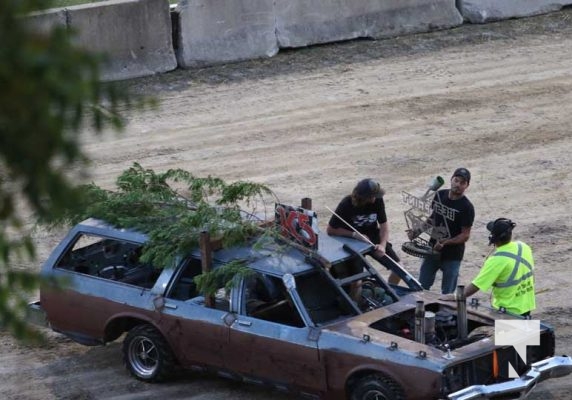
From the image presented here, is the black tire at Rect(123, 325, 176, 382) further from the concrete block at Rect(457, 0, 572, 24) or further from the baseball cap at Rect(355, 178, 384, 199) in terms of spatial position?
the concrete block at Rect(457, 0, 572, 24)

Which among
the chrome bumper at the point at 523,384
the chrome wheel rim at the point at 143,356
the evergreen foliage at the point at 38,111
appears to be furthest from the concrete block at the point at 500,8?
the evergreen foliage at the point at 38,111

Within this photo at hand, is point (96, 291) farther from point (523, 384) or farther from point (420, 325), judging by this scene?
point (523, 384)

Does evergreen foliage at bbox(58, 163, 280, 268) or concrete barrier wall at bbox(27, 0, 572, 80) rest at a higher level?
concrete barrier wall at bbox(27, 0, 572, 80)

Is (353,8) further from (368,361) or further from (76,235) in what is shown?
(368,361)

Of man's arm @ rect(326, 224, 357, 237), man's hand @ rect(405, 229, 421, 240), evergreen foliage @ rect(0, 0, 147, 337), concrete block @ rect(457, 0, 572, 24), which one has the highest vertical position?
concrete block @ rect(457, 0, 572, 24)

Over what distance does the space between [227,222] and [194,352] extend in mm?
1144

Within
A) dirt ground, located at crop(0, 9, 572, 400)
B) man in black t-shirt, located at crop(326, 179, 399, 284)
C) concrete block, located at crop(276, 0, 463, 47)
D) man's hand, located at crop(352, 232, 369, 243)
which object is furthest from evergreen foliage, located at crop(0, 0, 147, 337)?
concrete block, located at crop(276, 0, 463, 47)

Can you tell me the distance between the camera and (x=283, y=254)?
10625 millimetres

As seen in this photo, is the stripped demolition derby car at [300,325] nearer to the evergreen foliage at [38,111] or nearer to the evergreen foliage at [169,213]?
the evergreen foliage at [169,213]

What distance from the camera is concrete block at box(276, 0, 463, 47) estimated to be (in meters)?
20.2

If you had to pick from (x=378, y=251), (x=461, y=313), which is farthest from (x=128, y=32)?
(x=461, y=313)

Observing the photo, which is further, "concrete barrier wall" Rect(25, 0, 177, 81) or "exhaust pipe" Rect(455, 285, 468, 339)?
"concrete barrier wall" Rect(25, 0, 177, 81)

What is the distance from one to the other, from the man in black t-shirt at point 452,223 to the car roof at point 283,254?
121 cm

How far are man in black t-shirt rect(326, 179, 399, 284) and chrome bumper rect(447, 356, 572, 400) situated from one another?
1981 mm
